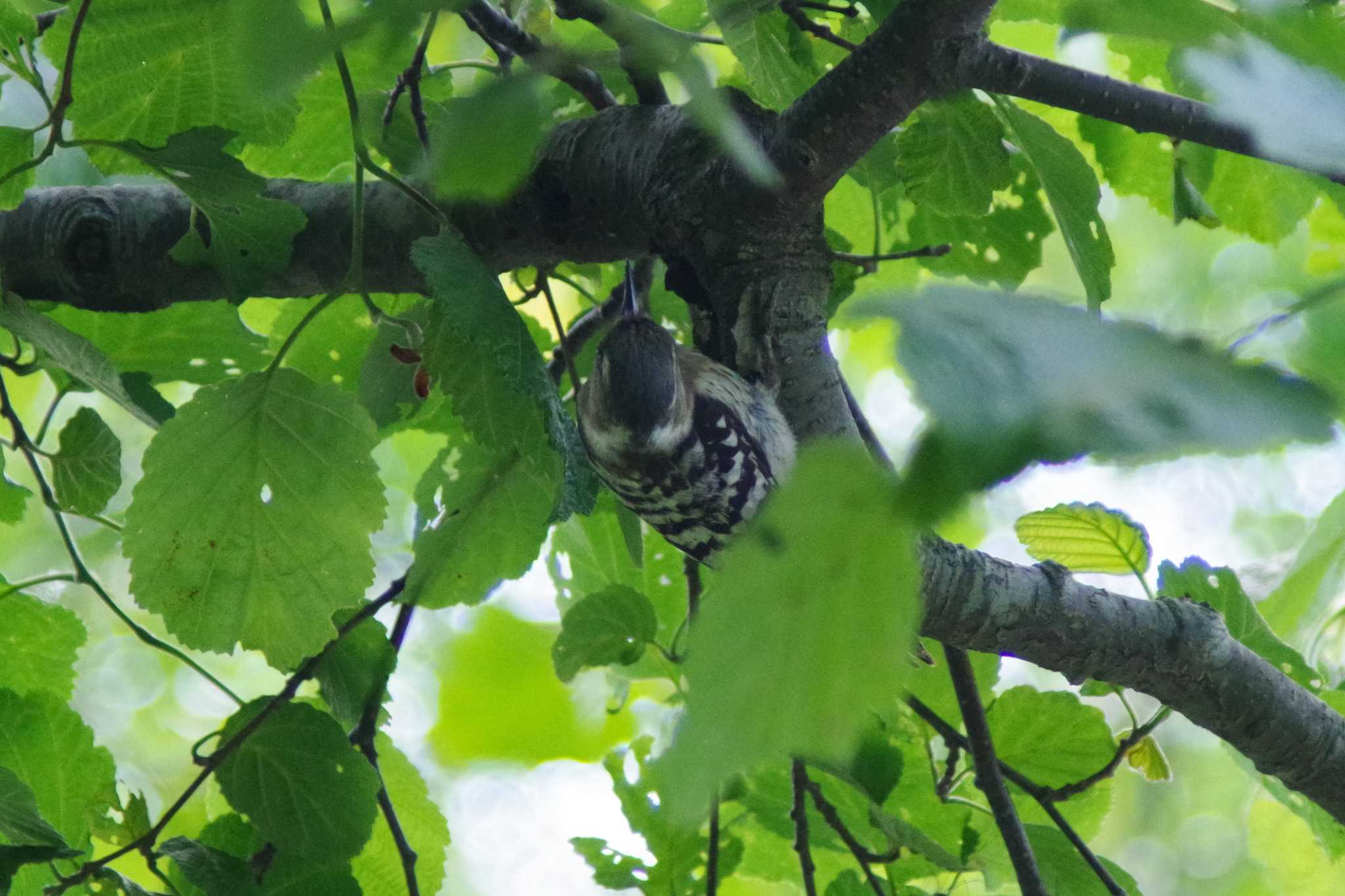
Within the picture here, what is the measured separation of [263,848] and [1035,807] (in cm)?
120

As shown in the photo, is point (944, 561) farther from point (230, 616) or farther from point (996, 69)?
point (230, 616)

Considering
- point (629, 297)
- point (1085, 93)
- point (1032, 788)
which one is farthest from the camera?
point (629, 297)

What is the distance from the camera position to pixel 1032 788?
1.71 meters

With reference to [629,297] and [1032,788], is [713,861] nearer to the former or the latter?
[1032,788]

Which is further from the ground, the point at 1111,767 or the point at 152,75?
the point at 152,75

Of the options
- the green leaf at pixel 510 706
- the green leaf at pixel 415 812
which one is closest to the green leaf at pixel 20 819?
the green leaf at pixel 415 812

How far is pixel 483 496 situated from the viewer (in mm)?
1619

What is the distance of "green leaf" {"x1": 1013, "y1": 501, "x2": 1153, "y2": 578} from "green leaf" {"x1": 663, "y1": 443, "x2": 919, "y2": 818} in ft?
4.94

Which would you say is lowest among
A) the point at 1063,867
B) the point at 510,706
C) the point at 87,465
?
the point at 1063,867

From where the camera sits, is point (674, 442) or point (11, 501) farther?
point (674, 442)

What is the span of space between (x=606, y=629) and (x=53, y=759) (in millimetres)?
730

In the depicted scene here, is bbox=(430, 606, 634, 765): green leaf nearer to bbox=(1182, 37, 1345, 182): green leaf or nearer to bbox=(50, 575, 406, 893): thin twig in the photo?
bbox=(50, 575, 406, 893): thin twig

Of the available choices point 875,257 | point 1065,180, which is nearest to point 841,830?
point 875,257

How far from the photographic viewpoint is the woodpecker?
1.85m
